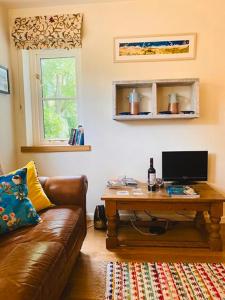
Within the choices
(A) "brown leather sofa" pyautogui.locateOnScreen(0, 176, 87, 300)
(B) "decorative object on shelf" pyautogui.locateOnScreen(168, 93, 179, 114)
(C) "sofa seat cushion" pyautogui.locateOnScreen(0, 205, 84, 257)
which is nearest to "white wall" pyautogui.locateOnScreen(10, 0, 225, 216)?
(B) "decorative object on shelf" pyautogui.locateOnScreen(168, 93, 179, 114)

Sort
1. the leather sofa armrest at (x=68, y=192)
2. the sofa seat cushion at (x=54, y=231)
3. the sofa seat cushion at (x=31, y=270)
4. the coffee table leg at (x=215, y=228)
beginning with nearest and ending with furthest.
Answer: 1. the sofa seat cushion at (x=31, y=270)
2. the sofa seat cushion at (x=54, y=231)
3. the leather sofa armrest at (x=68, y=192)
4. the coffee table leg at (x=215, y=228)

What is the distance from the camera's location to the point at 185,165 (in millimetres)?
2713

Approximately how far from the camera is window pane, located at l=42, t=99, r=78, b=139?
3.08 metres

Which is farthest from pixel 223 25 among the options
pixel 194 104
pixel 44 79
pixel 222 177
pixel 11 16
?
pixel 11 16

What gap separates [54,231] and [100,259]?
0.71 metres

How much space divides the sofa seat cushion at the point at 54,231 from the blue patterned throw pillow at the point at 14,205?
0.18ft

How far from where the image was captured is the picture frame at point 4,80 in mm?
2664

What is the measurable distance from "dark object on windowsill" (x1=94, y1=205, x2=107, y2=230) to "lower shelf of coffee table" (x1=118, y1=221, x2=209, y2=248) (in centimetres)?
19

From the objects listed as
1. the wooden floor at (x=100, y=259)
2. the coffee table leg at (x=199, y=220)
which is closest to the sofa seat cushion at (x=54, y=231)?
the wooden floor at (x=100, y=259)

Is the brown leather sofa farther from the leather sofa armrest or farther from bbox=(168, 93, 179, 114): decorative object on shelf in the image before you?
bbox=(168, 93, 179, 114): decorative object on shelf

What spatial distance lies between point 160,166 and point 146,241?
2.82ft

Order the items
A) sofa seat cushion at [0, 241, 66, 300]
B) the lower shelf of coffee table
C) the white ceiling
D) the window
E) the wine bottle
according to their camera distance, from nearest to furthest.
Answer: sofa seat cushion at [0, 241, 66, 300] < the lower shelf of coffee table < the wine bottle < the white ceiling < the window

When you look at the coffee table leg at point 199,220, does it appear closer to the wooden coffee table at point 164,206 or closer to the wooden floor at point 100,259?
the wooden coffee table at point 164,206

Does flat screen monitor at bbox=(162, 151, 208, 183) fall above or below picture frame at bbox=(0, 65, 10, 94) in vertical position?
below
